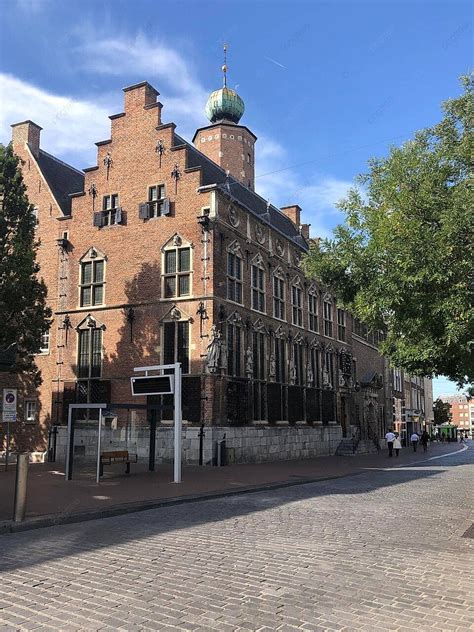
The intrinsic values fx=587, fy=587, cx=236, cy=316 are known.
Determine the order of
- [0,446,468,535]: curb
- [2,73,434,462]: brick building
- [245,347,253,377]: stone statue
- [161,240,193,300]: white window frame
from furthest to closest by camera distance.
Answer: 1. [245,347,253,377]: stone statue
2. [161,240,193,300]: white window frame
3. [2,73,434,462]: brick building
4. [0,446,468,535]: curb

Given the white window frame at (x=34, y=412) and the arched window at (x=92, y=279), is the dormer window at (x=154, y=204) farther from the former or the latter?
the white window frame at (x=34, y=412)

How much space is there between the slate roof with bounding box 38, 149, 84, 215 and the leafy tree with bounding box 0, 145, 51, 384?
32.3 ft

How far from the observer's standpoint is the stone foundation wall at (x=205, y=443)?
2441 cm

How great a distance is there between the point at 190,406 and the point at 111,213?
10710 millimetres

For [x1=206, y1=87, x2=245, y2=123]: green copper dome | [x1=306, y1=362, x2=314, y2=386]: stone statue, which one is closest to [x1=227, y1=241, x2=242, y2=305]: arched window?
[x1=306, y1=362, x2=314, y2=386]: stone statue

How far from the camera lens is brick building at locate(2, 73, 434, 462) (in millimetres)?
25703

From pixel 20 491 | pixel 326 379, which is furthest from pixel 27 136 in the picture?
pixel 20 491

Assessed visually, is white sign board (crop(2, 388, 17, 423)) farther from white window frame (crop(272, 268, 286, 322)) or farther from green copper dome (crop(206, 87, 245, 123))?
green copper dome (crop(206, 87, 245, 123))

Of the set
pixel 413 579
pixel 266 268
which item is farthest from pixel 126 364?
pixel 413 579

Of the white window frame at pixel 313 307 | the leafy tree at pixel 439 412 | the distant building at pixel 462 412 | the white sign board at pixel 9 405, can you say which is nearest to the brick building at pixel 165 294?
the white window frame at pixel 313 307

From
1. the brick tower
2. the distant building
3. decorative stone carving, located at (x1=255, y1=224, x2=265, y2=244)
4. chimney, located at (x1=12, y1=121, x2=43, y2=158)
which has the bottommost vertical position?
the distant building

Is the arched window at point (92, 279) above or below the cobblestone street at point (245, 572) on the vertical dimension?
above

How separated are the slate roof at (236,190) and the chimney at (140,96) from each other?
2.10 metres

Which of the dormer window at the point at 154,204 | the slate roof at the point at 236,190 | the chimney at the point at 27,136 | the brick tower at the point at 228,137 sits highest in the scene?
the brick tower at the point at 228,137
